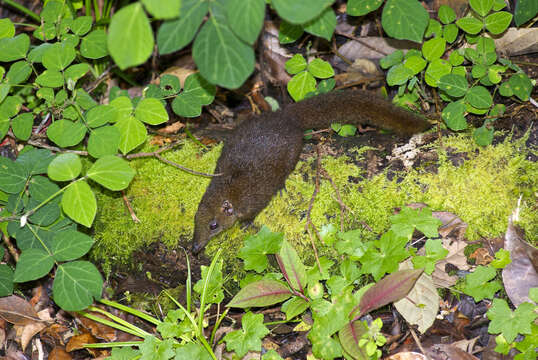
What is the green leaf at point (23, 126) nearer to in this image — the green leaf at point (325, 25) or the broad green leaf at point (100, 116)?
the broad green leaf at point (100, 116)

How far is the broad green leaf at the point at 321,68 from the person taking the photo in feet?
12.8

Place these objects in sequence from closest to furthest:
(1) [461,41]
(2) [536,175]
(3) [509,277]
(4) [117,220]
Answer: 1. (3) [509,277]
2. (2) [536,175]
3. (4) [117,220]
4. (1) [461,41]

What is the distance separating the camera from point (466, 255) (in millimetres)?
3139

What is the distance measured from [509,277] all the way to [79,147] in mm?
3309

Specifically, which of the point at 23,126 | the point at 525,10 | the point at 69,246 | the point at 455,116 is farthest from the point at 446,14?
the point at 23,126

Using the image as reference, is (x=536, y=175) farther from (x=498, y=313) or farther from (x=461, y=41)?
(x=461, y=41)

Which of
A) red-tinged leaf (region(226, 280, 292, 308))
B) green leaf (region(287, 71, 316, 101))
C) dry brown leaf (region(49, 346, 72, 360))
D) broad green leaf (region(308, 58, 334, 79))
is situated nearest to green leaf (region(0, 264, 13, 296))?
dry brown leaf (region(49, 346, 72, 360))

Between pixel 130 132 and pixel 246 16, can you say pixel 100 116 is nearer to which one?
pixel 130 132

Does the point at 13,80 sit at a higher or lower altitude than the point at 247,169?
higher

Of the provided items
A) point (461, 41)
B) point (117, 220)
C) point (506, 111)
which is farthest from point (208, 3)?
point (461, 41)

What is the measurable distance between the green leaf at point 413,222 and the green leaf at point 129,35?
1.98 metres

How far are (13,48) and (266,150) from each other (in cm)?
198

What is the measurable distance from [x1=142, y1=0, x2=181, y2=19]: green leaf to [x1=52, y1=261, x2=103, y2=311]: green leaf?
5.66 ft

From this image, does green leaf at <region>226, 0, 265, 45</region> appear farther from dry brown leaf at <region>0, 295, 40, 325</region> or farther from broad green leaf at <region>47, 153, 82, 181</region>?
dry brown leaf at <region>0, 295, 40, 325</region>
